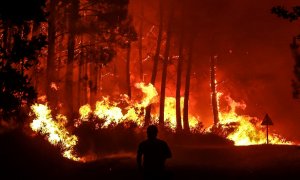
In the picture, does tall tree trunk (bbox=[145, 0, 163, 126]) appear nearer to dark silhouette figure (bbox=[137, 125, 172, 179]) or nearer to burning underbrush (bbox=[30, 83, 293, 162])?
burning underbrush (bbox=[30, 83, 293, 162])

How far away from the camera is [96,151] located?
80.6 feet

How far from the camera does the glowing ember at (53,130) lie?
2075 cm

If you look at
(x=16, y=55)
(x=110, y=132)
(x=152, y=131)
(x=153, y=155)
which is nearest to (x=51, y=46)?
(x=110, y=132)

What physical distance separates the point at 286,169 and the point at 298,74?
94.4ft

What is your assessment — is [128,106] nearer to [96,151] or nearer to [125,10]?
[125,10]

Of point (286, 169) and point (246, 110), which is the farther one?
point (246, 110)

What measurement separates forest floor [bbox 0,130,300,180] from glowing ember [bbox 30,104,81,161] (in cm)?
148

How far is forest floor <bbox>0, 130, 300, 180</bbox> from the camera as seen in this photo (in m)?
16.1

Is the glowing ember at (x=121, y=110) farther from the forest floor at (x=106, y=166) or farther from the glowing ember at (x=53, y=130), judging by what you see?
the forest floor at (x=106, y=166)

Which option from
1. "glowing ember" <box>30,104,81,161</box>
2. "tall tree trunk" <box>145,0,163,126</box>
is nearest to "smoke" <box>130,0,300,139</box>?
"tall tree trunk" <box>145,0,163,126</box>

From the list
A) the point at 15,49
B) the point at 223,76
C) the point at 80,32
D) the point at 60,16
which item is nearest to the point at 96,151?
the point at 80,32

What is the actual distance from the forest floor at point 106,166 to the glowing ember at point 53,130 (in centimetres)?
148

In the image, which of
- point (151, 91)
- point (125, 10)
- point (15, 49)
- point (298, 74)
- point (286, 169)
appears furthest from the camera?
point (298, 74)

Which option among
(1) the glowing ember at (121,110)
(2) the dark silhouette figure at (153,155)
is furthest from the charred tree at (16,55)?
(1) the glowing ember at (121,110)
